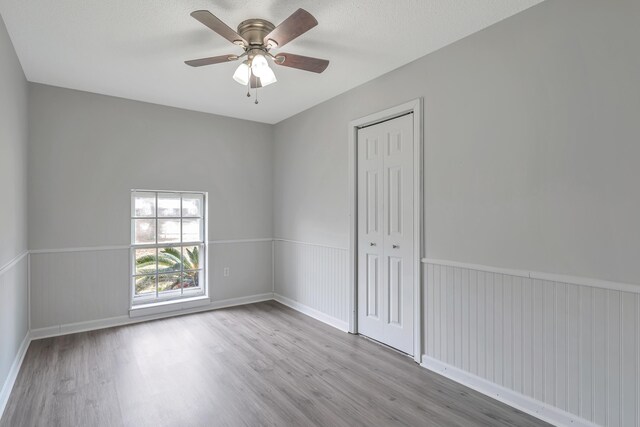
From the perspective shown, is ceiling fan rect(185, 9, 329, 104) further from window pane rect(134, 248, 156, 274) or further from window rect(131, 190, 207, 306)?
window pane rect(134, 248, 156, 274)

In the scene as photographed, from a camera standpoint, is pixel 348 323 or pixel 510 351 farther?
pixel 348 323

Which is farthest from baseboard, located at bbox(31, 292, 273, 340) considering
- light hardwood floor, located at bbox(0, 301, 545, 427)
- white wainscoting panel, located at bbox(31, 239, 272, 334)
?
light hardwood floor, located at bbox(0, 301, 545, 427)

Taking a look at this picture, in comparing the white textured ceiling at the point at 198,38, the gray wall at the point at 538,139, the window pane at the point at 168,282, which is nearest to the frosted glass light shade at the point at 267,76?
the white textured ceiling at the point at 198,38

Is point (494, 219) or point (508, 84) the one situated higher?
point (508, 84)

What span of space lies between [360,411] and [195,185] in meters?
3.44

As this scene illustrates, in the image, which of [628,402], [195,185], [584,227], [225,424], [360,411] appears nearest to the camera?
[628,402]

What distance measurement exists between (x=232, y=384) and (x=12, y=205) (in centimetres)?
230

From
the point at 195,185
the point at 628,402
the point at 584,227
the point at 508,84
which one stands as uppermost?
the point at 508,84

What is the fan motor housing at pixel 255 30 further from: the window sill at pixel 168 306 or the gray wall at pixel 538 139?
the window sill at pixel 168 306

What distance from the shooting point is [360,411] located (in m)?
2.31

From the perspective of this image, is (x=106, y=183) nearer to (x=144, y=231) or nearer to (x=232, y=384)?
(x=144, y=231)

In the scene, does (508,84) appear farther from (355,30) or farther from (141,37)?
(141,37)

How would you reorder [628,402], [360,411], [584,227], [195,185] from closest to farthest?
[628,402], [584,227], [360,411], [195,185]

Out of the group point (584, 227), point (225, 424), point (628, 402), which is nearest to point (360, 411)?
point (225, 424)
